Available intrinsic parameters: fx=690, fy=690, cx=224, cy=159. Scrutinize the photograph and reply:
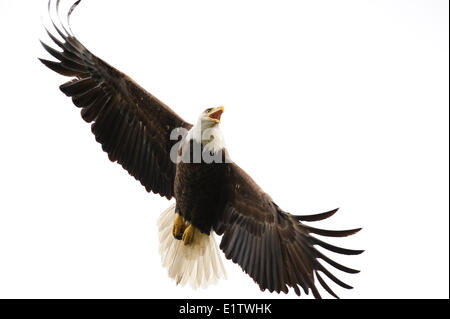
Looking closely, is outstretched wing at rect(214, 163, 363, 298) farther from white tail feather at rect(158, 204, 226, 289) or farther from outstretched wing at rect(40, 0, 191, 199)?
outstretched wing at rect(40, 0, 191, 199)

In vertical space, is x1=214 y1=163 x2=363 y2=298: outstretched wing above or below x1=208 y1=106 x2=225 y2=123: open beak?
below

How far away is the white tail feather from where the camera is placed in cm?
616

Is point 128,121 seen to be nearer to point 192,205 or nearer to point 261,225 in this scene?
point 192,205

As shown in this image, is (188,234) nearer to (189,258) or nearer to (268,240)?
(189,258)

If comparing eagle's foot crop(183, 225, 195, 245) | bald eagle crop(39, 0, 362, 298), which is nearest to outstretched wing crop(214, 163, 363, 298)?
bald eagle crop(39, 0, 362, 298)

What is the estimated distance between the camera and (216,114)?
5.65 m

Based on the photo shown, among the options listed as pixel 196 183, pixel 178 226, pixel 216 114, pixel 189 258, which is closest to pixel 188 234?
pixel 178 226

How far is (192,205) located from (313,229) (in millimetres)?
1018

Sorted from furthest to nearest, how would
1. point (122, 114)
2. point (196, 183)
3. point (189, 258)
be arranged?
point (189, 258) → point (122, 114) → point (196, 183)

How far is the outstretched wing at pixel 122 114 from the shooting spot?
18.8 feet

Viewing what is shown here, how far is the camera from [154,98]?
19.3 feet

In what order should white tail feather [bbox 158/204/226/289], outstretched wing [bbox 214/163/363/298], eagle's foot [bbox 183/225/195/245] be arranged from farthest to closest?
white tail feather [bbox 158/204/226/289], eagle's foot [bbox 183/225/195/245], outstretched wing [bbox 214/163/363/298]

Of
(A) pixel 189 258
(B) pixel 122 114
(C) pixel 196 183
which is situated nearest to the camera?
(C) pixel 196 183

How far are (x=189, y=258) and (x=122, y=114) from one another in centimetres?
143
